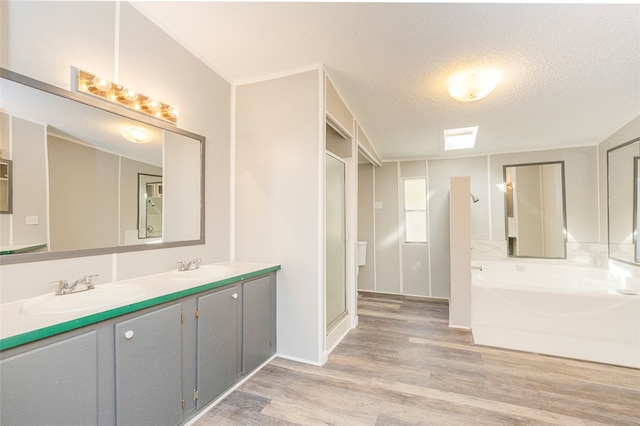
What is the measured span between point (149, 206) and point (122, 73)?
87 centimetres

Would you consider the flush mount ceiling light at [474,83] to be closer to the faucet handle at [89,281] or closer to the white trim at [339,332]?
the white trim at [339,332]

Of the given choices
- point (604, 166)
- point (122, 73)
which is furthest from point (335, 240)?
point (604, 166)

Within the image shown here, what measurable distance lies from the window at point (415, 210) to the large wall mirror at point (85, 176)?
3847 mm

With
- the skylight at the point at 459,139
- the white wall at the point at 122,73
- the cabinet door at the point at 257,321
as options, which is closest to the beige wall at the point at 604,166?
the skylight at the point at 459,139

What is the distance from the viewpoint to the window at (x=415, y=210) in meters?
4.97

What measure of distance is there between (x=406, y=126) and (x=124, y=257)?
3.20m

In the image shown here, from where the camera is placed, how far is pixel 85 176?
161 centimetres

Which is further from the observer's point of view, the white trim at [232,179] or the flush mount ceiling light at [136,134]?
the white trim at [232,179]

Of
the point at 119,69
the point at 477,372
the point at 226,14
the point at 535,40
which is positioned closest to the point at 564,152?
the point at 535,40

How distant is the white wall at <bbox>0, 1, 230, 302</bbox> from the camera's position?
53.2 inches

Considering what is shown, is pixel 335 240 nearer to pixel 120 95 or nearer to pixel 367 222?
pixel 120 95

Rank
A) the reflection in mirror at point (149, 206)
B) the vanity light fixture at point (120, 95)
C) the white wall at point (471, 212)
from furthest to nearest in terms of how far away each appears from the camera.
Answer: the white wall at point (471, 212) < the reflection in mirror at point (149, 206) < the vanity light fixture at point (120, 95)

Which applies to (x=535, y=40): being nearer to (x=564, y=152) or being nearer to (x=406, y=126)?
(x=406, y=126)

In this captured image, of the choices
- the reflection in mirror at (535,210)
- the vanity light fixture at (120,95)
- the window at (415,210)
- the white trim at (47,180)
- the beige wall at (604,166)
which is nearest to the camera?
the white trim at (47,180)
